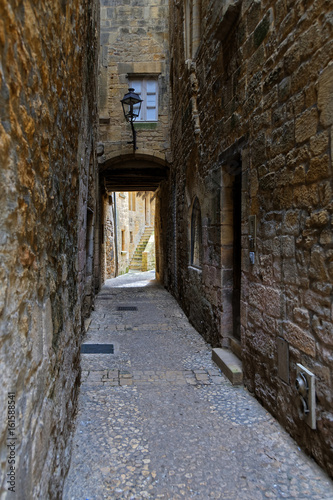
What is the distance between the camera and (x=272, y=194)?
2785mm

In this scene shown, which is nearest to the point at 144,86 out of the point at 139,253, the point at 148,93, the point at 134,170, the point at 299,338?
the point at 148,93

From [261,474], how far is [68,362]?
4.50ft

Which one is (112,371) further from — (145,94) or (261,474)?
(145,94)

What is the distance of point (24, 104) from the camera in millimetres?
1302

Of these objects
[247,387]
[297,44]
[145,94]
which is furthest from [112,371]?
[145,94]

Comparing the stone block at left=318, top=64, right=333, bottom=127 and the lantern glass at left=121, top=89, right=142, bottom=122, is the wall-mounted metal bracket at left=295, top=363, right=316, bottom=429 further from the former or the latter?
the lantern glass at left=121, top=89, right=142, bottom=122

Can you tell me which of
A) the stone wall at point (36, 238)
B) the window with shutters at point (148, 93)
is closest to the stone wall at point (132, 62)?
the window with shutters at point (148, 93)

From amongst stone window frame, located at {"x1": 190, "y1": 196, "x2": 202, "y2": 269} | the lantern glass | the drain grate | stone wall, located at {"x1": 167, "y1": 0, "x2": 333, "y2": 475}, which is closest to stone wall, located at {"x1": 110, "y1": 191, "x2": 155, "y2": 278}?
the lantern glass

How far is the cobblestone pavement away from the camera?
79.8 inches

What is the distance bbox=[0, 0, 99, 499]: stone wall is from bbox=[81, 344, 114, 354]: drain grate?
79.6 inches

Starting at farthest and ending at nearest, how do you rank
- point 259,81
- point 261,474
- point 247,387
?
point 247,387, point 259,81, point 261,474

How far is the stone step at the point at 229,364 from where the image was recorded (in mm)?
3412

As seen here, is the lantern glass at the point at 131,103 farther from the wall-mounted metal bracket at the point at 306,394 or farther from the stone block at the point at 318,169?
the wall-mounted metal bracket at the point at 306,394

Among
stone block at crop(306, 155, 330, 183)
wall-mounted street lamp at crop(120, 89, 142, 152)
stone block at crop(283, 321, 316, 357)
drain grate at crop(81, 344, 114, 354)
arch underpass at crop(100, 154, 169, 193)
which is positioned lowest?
drain grate at crop(81, 344, 114, 354)
